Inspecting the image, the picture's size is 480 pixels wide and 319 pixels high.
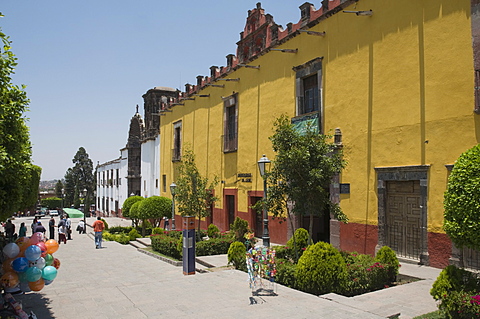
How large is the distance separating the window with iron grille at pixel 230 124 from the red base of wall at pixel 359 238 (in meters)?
8.32

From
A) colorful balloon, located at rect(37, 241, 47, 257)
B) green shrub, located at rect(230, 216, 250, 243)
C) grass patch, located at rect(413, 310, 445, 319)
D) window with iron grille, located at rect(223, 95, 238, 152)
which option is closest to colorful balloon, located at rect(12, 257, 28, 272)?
colorful balloon, located at rect(37, 241, 47, 257)

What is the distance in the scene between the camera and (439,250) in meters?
9.73

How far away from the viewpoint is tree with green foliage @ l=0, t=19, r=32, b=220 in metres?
5.58

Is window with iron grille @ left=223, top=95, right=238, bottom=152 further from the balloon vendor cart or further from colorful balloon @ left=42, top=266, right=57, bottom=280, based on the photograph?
colorful balloon @ left=42, top=266, right=57, bottom=280

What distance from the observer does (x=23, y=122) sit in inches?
250

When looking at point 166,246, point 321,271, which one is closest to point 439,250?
point 321,271

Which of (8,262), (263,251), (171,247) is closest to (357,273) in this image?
(263,251)

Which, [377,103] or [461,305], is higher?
[377,103]

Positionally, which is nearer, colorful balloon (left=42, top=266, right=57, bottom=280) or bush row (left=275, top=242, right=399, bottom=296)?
colorful balloon (left=42, top=266, right=57, bottom=280)

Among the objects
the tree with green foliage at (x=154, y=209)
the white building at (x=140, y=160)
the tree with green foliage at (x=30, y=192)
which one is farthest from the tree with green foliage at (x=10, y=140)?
the white building at (x=140, y=160)

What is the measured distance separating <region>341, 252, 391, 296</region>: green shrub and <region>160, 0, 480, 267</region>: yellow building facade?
215 centimetres

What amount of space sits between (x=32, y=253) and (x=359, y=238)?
8.97 metres

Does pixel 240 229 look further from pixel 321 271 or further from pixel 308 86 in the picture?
pixel 321 271

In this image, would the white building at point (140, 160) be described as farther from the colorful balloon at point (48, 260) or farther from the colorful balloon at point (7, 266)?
the colorful balloon at point (7, 266)
